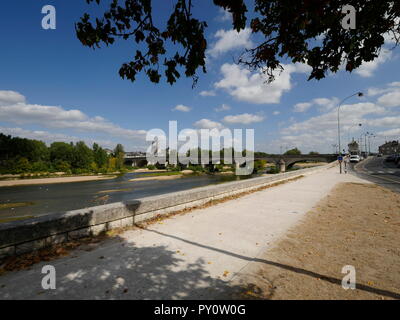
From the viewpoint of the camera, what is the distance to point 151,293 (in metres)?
2.43

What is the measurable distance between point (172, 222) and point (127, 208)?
121 centimetres

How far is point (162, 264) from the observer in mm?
3117

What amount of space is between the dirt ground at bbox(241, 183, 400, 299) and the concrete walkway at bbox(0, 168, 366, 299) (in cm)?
33

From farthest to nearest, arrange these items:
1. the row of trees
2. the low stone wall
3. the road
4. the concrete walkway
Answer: the row of trees → the road → the low stone wall → the concrete walkway

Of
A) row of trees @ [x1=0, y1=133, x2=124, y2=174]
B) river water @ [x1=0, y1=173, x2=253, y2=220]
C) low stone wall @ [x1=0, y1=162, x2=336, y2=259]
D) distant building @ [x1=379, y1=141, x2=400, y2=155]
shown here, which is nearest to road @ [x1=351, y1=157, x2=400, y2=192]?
low stone wall @ [x1=0, y1=162, x2=336, y2=259]

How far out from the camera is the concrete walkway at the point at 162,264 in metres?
2.45

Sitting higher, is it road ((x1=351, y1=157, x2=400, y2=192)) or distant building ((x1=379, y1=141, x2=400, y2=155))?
distant building ((x1=379, y1=141, x2=400, y2=155))

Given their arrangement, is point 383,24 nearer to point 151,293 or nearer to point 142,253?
point 151,293

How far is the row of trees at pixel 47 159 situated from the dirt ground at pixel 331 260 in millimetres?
75191

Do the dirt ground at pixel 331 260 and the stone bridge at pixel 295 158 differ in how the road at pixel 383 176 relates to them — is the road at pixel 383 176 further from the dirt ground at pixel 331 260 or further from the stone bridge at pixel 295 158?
the stone bridge at pixel 295 158

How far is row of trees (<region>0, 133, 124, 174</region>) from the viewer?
60.8 m

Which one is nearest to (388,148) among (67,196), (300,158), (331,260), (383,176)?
(300,158)

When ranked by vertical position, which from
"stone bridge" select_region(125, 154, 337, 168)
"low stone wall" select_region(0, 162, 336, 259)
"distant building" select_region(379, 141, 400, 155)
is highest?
"distant building" select_region(379, 141, 400, 155)

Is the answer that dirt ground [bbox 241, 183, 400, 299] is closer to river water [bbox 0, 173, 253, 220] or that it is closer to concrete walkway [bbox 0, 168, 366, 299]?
concrete walkway [bbox 0, 168, 366, 299]
